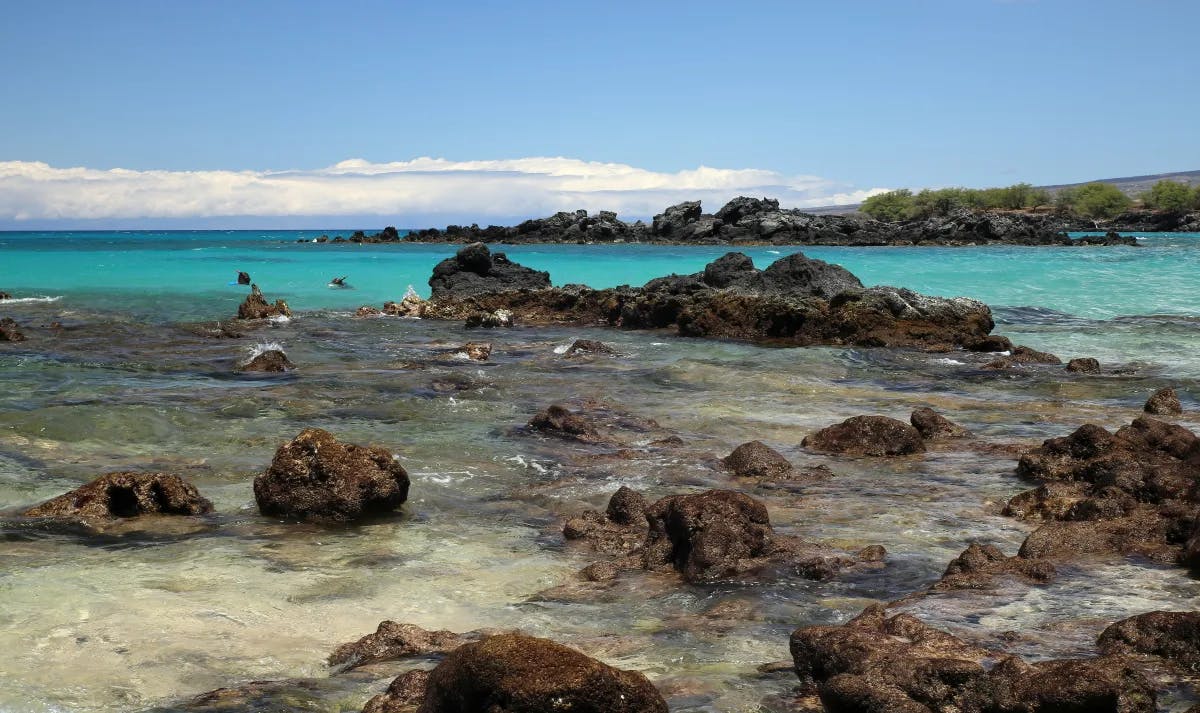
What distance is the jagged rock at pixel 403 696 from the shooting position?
15.9ft

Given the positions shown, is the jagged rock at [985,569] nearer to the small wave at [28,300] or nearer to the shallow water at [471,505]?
the shallow water at [471,505]

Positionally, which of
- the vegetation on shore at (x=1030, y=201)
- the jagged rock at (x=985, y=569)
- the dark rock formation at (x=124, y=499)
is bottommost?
the jagged rock at (x=985, y=569)

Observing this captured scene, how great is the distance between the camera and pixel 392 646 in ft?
19.3

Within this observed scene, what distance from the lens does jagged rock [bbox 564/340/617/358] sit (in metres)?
22.4

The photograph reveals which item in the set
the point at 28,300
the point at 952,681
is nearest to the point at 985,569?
the point at 952,681

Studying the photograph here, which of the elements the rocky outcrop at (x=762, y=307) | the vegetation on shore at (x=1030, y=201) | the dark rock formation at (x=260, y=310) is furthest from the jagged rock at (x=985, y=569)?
the vegetation on shore at (x=1030, y=201)

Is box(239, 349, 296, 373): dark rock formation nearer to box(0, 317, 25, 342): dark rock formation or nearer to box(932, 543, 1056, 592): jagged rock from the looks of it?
box(0, 317, 25, 342): dark rock formation

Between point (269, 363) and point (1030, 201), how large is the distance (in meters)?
162

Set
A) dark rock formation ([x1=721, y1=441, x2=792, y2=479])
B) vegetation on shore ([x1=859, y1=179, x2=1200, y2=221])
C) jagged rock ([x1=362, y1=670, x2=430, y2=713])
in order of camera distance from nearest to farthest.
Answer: jagged rock ([x1=362, y1=670, x2=430, y2=713]) → dark rock formation ([x1=721, y1=441, x2=792, y2=479]) → vegetation on shore ([x1=859, y1=179, x2=1200, y2=221])

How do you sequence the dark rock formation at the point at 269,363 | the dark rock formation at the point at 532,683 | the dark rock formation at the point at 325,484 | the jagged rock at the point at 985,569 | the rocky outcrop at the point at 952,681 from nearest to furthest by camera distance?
the dark rock formation at the point at 532,683, the rocky outcrop at the point at 952,681, the jagged rock at the point at 985,569, the dark rock formation at the point at 325,484, the dark rock formation at the point at 269,363

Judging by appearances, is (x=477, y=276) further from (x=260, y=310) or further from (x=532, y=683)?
(x=532, y=683)

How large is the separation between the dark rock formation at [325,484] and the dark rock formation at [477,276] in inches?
1041

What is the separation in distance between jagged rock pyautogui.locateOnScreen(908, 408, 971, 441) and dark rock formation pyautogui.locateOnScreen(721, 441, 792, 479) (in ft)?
8.78

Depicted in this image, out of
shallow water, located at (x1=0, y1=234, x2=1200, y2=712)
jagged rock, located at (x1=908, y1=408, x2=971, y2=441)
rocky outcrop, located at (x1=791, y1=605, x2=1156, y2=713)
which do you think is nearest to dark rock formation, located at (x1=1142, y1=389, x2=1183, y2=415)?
shallow water, located at (x1=0, y1=234, x2=1200, y2=712)
